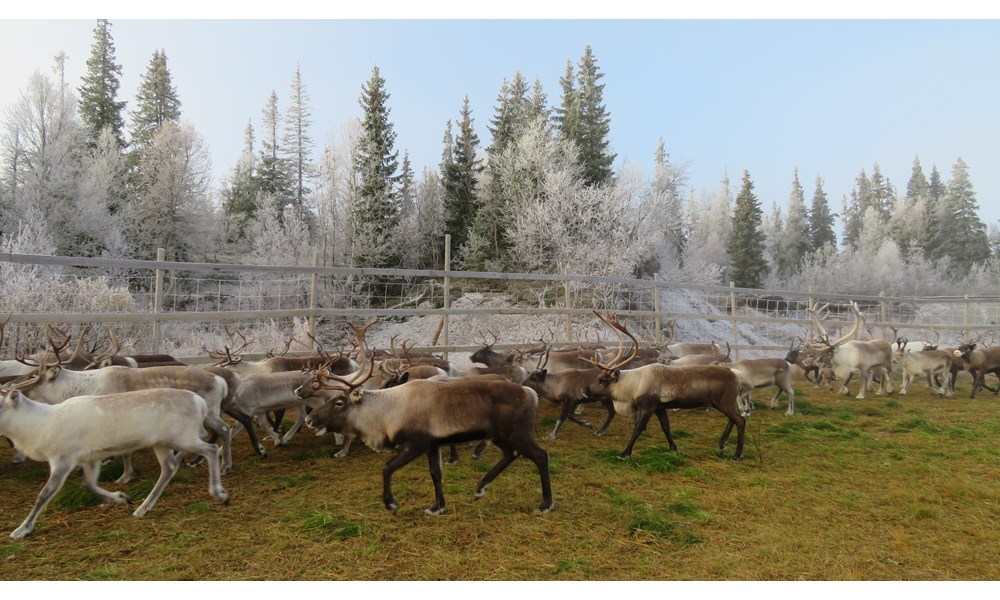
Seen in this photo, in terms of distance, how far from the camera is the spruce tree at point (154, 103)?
36966 mm

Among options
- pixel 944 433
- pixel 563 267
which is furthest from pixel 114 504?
pixel 563 267

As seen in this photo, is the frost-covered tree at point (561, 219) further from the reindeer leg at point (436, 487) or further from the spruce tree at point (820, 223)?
the spruce tree at point (820, 223)

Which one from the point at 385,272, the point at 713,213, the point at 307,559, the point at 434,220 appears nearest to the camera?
the point at 307,559

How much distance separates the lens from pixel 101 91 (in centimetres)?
3388

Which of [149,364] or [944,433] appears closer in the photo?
[149,364]

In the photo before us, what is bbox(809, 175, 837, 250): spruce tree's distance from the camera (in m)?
56.8

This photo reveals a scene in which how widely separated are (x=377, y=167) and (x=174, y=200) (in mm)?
12052

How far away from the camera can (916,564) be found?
353 centimetres

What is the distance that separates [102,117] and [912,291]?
61.6m

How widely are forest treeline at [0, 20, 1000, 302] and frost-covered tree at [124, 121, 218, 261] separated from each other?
9cm

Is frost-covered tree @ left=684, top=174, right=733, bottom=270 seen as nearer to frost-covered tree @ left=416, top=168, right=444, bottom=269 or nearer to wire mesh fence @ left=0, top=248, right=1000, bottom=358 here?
wire mesh fence @ left=0, top=248, right=1000, bottom=358

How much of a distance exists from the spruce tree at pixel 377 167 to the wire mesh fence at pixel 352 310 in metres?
4.43

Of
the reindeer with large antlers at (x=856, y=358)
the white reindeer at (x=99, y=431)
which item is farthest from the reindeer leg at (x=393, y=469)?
the reindeer with large antlers at (x=856, y=358)

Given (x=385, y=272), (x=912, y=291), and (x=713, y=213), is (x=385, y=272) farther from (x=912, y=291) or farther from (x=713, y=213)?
(x=713, y=213)
